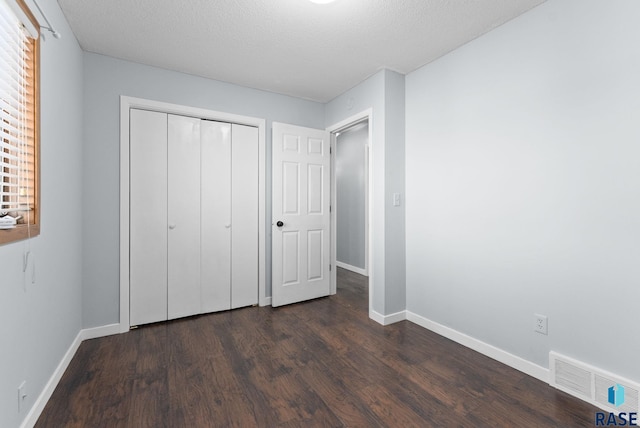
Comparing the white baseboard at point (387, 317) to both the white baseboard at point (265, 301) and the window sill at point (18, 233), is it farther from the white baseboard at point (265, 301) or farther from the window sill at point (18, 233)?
the window sill at point (18, 233)

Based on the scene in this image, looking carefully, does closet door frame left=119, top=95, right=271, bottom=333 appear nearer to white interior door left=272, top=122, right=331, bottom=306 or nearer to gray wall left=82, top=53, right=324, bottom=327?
gray wall left=82, top=53, right=324, bottom=327

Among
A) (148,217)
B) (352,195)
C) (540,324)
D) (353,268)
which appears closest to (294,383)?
(540,324)

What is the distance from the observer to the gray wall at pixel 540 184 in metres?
1.62

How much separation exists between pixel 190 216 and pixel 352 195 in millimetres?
2903

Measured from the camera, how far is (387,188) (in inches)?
114

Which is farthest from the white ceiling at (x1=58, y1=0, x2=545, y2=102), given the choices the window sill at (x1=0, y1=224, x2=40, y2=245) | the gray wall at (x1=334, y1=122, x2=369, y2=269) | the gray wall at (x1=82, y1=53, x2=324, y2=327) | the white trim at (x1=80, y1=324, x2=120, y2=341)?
the white trim at (x1=80, y1=324, x2=120, y2=341)

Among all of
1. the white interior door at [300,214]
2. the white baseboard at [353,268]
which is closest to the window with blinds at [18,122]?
the white interior door at [300,214]

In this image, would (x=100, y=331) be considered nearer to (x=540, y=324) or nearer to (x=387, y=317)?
(x=387, y=317)

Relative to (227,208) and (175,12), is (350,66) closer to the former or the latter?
(175,12)

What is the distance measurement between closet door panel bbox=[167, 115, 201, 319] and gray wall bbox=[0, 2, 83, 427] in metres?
0.71

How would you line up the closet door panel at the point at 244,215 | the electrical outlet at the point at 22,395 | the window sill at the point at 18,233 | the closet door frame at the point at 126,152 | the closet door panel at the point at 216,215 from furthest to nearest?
the closet door panel at the point at 244,215
the closet door panel at the point at 216,215
the closet door frame at the point at 126,152
the electrical outlet at the point at 22,395
the window sill at the point at 18,233

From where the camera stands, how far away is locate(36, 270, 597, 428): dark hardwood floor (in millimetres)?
1598

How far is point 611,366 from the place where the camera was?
165 centimetres

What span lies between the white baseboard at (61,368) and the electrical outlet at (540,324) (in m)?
3.04
